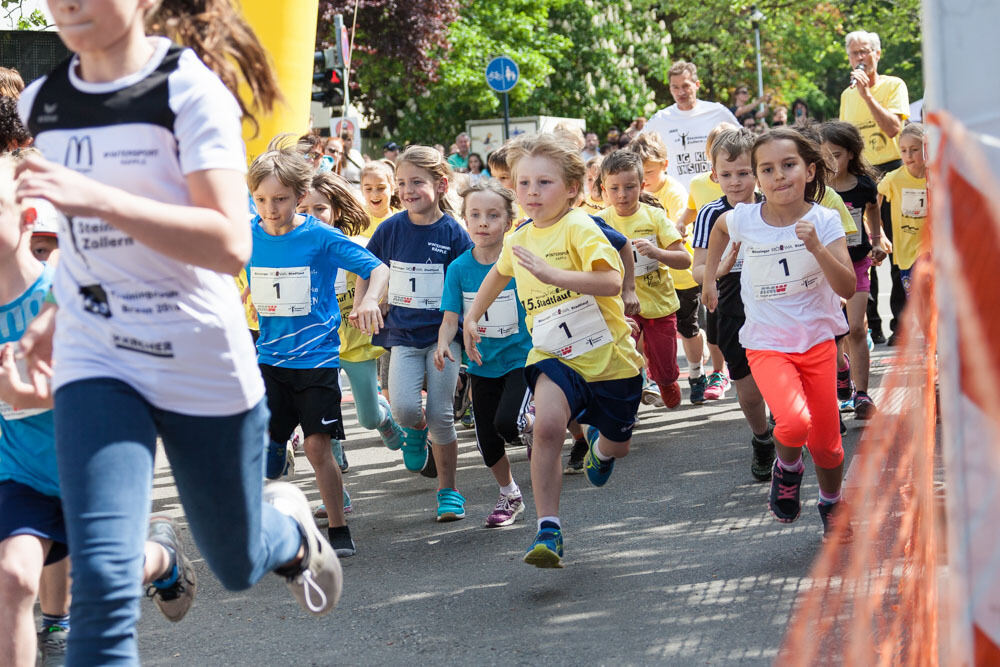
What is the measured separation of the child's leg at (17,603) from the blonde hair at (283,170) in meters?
2.77

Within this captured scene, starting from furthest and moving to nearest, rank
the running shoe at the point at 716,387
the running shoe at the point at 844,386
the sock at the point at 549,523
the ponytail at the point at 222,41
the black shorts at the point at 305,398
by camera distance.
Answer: the running shoe at the point at 716,387 < the running shoe at the point at 844,386 < the black shorts at the point at 305,398 < the sock at the point at 549,523 < the ponytail at the point at 222,41

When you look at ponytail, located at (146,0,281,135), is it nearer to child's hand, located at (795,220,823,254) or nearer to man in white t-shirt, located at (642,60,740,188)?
child's hand, located at (795,220,823,254)

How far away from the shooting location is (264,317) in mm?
5961

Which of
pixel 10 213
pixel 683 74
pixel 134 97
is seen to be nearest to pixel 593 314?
pixel 10 213

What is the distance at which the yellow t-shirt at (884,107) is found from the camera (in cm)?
1071

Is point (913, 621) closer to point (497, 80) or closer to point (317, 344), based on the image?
point (317, 344)

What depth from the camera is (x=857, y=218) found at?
7.80 metres

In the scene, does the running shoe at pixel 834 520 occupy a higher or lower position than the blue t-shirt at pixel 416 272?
lower

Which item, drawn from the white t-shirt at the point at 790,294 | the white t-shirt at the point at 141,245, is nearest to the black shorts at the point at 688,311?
the white t-shirt at the point at 790,294

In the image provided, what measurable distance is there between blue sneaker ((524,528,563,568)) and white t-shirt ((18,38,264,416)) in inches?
88.2

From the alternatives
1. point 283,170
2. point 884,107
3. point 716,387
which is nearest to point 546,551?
point 283,170

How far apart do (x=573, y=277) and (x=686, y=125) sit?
6.27m

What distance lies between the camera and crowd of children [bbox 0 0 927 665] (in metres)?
2.71

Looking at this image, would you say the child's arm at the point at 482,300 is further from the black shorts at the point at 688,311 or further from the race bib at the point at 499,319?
the black shorts at the point at 688,311
